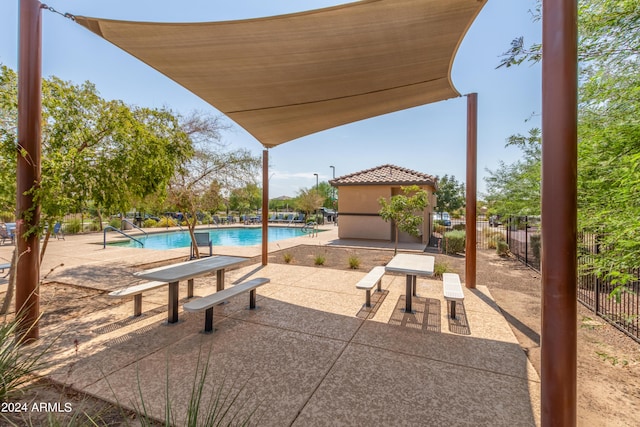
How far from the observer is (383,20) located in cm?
291

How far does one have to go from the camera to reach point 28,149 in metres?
3.09

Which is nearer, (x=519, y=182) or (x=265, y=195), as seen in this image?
(x=265, y=195)

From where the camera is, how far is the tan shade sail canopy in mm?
2885

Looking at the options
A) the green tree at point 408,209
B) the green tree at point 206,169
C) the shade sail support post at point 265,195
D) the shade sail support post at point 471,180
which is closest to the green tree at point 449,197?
the green tree at point 408,209

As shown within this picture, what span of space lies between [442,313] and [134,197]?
521 cm

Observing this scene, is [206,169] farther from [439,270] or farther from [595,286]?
[595,286]

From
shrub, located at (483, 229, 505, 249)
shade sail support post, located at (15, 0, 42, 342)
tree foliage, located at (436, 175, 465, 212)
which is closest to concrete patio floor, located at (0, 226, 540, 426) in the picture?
shade sail support post, located at (15, 0, 42, 342)

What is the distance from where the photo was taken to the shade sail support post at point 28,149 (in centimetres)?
308

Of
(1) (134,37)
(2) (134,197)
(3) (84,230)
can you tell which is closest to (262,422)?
(2) (134,197)

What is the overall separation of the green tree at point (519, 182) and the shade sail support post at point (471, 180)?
126 cm

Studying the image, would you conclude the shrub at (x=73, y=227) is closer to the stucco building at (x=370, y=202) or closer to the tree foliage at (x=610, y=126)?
the stucco building at (x=370, y=202)

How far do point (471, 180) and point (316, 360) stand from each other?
4714 mm

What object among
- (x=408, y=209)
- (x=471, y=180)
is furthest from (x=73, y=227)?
(x=471, y=180)

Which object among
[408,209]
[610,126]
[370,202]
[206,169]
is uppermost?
[206,169]
